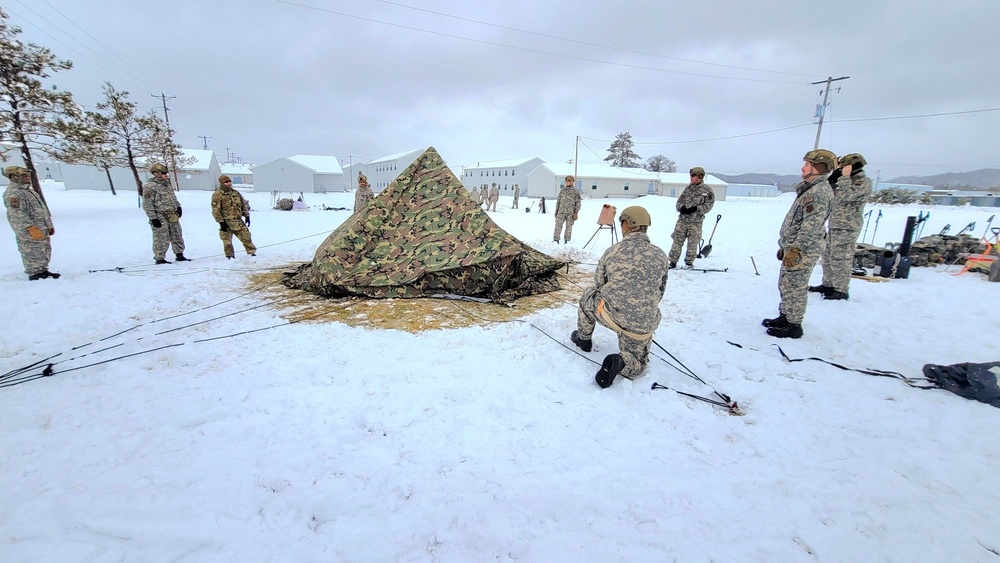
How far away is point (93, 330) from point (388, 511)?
4417 millimetres

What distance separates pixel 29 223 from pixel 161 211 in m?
1.57

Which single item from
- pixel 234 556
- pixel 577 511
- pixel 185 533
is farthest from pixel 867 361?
pixel 185 533

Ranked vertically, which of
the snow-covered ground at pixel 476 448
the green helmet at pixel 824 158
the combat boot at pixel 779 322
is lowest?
the snow-covered ground at pixel 476 448

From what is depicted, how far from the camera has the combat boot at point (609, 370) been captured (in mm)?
→ 3184

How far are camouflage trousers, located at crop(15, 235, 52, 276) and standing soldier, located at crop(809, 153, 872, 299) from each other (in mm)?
11981

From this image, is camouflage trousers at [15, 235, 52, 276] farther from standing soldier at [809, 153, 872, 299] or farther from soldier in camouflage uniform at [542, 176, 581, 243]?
standing soldier at [809, 153, 872, 299]

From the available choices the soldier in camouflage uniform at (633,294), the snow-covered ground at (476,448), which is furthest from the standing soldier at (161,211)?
the soldier in camouflage uniform at (633,294)

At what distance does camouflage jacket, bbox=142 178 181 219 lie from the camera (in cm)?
688

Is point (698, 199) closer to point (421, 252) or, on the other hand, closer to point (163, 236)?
point (421, 252)

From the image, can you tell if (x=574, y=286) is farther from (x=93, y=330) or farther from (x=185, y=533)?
(x=93, y=330)

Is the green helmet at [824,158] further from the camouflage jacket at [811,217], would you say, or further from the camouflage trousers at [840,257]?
the camouflage trousers at [840,257]

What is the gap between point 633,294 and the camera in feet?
11.1

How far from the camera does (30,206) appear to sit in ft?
19.3

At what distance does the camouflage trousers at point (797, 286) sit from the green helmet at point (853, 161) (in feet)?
8.65
